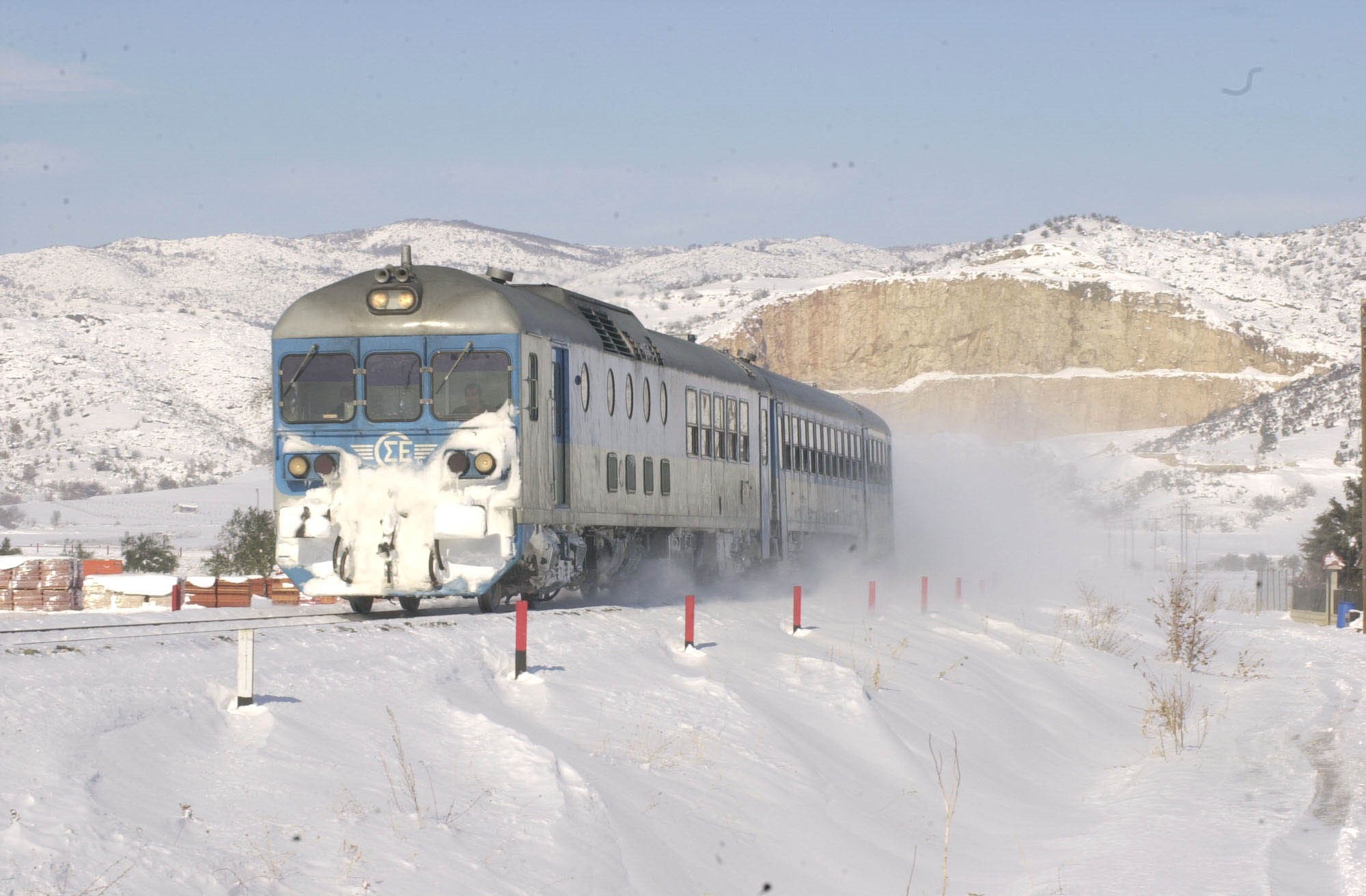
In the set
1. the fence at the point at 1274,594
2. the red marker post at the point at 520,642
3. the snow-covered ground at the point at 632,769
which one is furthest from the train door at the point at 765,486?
the fence at the point at 1274,594

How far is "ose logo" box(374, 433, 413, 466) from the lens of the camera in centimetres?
1539

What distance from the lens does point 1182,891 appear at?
985cm

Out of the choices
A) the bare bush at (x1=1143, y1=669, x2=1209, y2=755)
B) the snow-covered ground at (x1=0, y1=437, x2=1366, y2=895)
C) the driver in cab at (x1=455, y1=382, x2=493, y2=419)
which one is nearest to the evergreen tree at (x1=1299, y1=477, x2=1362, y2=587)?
the bare bush at (x1=1143, y1=669, x2=1209, y2=755)

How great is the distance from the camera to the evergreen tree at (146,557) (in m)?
51.0

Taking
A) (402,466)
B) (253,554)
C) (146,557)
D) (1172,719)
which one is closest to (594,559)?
(402,466)

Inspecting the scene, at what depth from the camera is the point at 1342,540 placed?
164ft

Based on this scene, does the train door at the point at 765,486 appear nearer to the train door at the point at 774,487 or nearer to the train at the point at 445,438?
the train door at the point at 774,487

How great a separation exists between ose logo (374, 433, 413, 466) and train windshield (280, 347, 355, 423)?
49 centimetres

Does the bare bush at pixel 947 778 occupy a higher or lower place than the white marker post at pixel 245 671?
lower

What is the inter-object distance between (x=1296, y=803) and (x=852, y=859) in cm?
498

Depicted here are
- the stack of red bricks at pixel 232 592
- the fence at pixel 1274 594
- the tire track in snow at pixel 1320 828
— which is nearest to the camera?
the tire track in snow at pixel 1320 828

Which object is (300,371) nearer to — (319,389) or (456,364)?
(319,389)

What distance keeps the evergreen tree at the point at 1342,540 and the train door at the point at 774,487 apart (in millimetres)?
25848

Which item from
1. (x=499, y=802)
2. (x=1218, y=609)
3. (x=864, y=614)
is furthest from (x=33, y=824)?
(x=1218, y=609)
